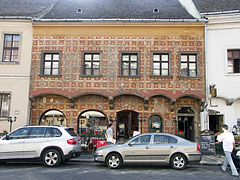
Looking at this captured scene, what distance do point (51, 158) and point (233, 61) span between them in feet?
44.4

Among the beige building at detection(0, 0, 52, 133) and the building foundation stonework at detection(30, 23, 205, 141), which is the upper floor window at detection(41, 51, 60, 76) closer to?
the building foundation stonework at detection(30, 23, 205, 141)

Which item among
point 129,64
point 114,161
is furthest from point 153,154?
point 129,64

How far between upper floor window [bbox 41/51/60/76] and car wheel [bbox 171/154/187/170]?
10.6 meters

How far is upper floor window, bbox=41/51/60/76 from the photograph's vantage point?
17.2 metres

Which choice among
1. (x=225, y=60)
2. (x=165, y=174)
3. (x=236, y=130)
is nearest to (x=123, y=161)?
(x=165, y=174)

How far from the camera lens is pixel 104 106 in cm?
1689

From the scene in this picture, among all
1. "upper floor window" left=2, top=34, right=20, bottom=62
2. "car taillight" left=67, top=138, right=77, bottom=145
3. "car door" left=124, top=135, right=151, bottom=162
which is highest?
"upper floor window" left=2, top=34, right=20, bottom=62

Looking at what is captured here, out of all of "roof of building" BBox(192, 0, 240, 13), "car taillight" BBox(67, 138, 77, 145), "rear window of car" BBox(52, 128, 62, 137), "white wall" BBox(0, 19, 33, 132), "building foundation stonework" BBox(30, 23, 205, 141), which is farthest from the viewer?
"roof of building" BBox(192, 0, 240, 13)

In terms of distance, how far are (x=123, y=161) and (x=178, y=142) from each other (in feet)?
7.89

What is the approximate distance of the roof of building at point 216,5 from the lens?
17295 mm

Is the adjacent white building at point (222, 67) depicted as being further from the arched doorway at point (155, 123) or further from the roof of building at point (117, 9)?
the arched doorway at point (155, 123)

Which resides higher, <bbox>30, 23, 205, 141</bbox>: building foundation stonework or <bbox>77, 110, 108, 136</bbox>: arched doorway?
<bbox>30, 23, 205, 141</bbox>: building foundation stonework

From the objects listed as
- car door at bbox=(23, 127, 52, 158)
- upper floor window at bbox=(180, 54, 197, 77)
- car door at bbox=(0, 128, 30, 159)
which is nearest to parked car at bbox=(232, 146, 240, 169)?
car door at bbox=(23, 127, 52, 158)

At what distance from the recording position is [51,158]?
1005cm
